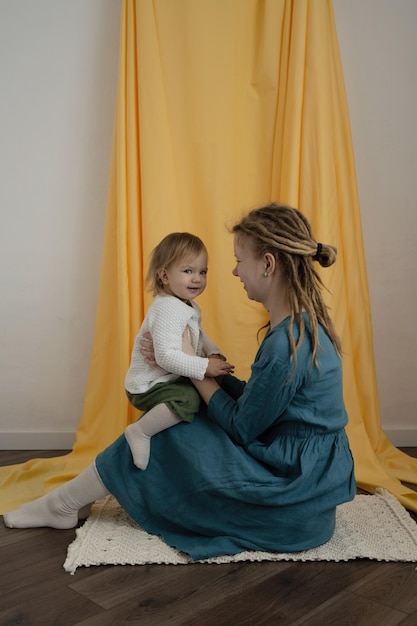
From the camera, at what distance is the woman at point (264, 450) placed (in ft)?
5.00

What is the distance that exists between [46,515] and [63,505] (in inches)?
2.7

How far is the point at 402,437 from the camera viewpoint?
254 cm


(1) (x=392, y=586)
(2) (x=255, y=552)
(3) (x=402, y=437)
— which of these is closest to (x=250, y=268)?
(2) (x=255, y=552)

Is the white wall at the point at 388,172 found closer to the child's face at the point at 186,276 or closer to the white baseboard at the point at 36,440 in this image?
the child's face at the point at 186,276

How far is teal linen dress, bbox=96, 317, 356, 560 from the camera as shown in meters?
1.52

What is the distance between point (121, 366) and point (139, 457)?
2.16 ft

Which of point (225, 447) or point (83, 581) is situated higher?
point (225, 447)

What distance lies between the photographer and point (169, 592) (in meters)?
1.33

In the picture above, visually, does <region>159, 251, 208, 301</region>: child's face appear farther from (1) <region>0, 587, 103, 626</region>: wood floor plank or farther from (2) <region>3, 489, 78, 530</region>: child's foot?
(1) <region>0, 587, 103, 626</region>: wood floor plank

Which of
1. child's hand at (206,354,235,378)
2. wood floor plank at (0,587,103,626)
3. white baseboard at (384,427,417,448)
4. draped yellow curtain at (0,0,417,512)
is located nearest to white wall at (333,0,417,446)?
white baseboard at (384,427,417,448)

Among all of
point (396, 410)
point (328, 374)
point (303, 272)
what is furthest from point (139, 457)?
point (396, 410)

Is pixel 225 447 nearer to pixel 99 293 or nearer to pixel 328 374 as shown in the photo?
pixel 328 374

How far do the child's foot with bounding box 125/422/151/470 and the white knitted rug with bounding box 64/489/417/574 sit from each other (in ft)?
0.64

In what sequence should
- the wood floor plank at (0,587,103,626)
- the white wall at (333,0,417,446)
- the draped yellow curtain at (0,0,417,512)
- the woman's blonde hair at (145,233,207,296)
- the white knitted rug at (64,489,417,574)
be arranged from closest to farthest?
the wood floor plank at (0,587,103,626)
the white knitted rug at (64,489,417,574)
the woman's blonde hair at (145,233,207,296)
the draped yellow curtain at (0,0,417,512)
the white wall at (333,0,417,446)
